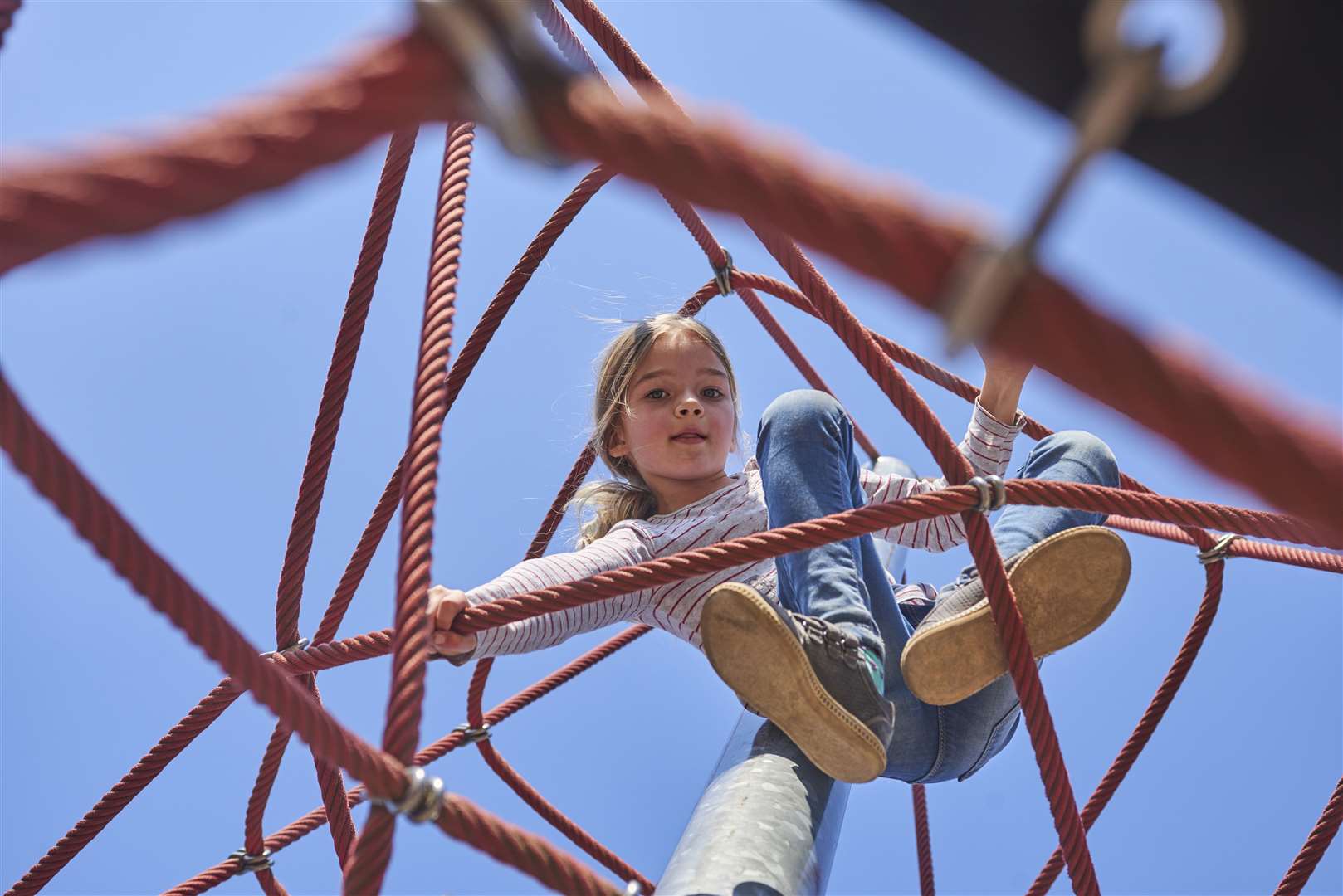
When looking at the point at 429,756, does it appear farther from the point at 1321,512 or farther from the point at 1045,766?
the point at 1321,512

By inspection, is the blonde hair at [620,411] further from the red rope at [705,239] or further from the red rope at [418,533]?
the red rope at [418,533]

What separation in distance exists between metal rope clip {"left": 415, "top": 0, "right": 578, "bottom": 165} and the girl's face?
1688 millimetres

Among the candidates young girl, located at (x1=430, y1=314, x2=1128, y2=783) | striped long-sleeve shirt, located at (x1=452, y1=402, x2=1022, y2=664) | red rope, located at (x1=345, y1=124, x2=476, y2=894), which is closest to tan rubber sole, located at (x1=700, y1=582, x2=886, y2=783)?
young girl, located at (x1=430, y1=314, x2=1128, y2=783)

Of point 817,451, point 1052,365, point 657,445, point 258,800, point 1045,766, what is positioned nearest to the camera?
point 1052,365

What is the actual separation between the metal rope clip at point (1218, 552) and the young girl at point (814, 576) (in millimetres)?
599

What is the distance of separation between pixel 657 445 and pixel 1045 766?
104cm

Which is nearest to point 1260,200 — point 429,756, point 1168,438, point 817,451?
point 1168,438

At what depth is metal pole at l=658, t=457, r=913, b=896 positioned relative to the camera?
4.10 feet

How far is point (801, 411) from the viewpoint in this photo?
1.81 m

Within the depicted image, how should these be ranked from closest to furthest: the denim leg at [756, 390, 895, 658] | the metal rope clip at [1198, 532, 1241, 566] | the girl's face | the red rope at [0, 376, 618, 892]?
the red rope at [0, 376, 618, 892] < the denim leg at [756, 390, 895, 658] < the girl's face < the metal rope clip at [1198, 532, 1241, 566]

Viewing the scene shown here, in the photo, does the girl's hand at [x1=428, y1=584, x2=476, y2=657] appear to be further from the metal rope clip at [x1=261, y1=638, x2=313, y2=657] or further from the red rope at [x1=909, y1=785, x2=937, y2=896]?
the red rope at [x1=909, y1=785, x2=937, y2=896]

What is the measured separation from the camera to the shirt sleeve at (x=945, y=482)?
1950 millimetres

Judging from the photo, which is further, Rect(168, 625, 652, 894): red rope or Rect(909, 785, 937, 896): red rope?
Rect(909, 785, 937, 896): red rope

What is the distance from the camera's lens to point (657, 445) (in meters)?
2.32
